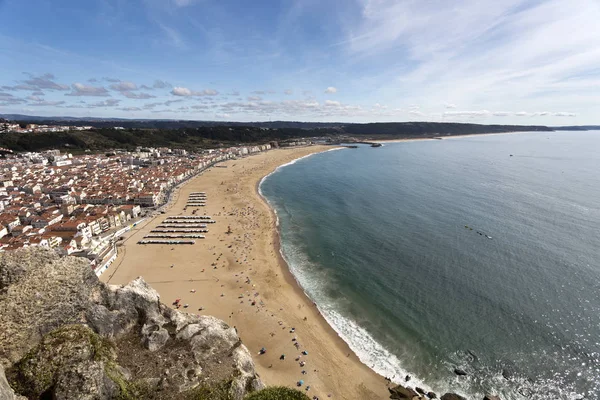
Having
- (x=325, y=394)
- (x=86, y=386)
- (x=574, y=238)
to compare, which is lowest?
(x=325, y=394)

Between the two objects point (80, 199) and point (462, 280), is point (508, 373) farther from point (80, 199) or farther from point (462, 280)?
point (80, 199)

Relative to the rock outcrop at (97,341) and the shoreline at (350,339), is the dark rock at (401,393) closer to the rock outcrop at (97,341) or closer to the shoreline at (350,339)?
the shoreline at (350,339)

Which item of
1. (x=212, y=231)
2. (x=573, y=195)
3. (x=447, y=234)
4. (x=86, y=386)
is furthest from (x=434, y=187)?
(x=86, y=386)

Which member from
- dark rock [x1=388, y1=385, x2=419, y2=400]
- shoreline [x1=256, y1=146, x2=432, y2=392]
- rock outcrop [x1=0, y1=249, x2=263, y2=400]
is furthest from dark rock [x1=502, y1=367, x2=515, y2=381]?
rock outcrop [x1=0, y1=249, x2=263, y2=400]

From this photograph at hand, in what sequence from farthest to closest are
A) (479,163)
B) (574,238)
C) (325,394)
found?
(479,163), (574,238), (325,394)

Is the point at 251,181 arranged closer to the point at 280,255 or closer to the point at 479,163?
the point at 280,255

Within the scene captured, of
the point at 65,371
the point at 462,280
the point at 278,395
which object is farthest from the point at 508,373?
the point at 65,371

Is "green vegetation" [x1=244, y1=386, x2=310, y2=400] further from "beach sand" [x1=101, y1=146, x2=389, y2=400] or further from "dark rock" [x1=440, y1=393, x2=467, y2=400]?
"dark rock" [x1=440, y1=393, x2=467, y2=400]
